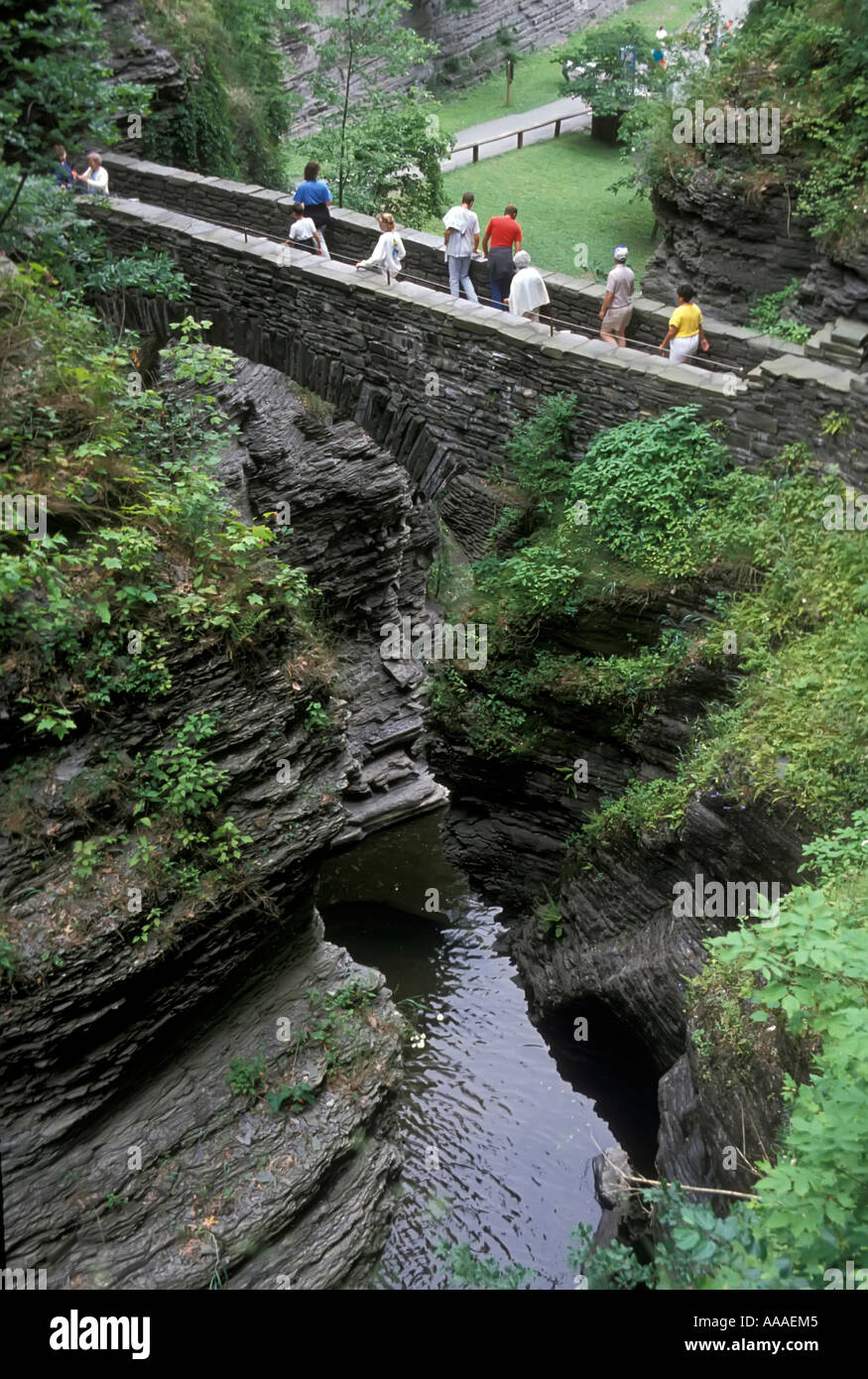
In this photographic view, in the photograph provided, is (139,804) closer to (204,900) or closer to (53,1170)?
(204,900)

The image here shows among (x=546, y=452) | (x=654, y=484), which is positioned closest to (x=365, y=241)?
(x=546, y=452)

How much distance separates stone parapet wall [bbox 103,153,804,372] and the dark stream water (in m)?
6.51

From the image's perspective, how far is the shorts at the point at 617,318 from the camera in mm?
11859

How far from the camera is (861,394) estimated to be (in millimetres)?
9234

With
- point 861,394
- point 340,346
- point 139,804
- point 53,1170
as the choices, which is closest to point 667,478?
point 861,394

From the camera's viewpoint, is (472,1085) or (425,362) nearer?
(472,1085)

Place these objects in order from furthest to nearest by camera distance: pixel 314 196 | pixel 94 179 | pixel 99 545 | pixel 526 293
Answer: pixel 94 179, pixel 314 196, pixel 526 293, pixel 99 545

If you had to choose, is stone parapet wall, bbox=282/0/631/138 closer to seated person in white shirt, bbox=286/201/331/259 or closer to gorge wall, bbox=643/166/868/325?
gorge wall, bbox=643/166/868/325

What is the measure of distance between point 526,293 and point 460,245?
1244 millimetres

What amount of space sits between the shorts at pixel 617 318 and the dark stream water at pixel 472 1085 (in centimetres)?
630

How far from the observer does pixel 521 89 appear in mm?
27844

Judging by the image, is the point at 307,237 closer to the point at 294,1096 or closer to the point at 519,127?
the point at 294,1096

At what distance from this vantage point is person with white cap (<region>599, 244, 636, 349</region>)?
460 inches

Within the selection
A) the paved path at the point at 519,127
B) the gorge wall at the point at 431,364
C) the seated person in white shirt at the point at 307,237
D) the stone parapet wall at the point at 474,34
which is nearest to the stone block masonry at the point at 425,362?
the gorge wall at the point at 431,364
